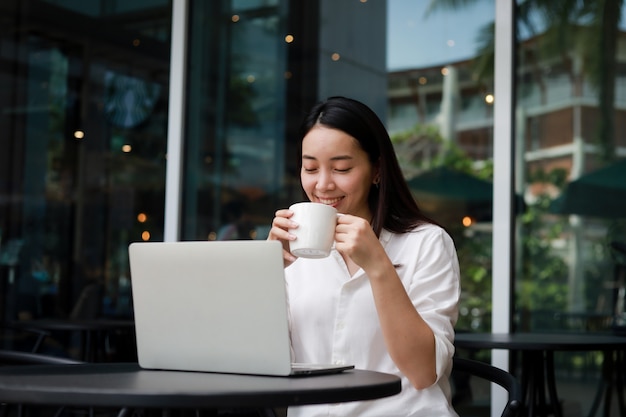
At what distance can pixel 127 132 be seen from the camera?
4.89m

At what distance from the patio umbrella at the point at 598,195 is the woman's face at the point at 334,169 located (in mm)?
2287

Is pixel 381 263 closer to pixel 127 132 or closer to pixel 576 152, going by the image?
pixel 576 152

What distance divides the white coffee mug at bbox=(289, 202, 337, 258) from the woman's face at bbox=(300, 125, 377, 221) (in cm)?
32

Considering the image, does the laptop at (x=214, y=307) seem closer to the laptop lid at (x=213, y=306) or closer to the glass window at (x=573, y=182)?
the laptop lid at (x=213, y=306)

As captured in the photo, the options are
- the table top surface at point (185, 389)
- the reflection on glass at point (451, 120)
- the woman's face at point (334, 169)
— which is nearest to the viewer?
the table top surface at point (185, 389)

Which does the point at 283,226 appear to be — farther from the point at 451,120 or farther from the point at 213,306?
the point at 451,120

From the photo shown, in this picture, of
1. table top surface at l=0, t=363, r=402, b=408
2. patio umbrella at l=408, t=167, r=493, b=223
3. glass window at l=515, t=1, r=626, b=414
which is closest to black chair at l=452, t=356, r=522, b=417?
table top surface at l=0, t=363, r=402, b=408

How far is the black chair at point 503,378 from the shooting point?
1.68m

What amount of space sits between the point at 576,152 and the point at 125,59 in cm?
243

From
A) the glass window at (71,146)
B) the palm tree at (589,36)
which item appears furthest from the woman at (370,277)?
the glass window at (71,146)

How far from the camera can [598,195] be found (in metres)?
4.07

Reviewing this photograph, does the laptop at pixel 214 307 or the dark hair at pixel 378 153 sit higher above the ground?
the dark hair at pixel 378 153

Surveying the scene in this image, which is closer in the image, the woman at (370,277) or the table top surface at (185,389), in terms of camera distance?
the table top surface at (185,389)

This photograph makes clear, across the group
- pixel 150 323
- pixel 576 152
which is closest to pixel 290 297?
pixel 150 323
